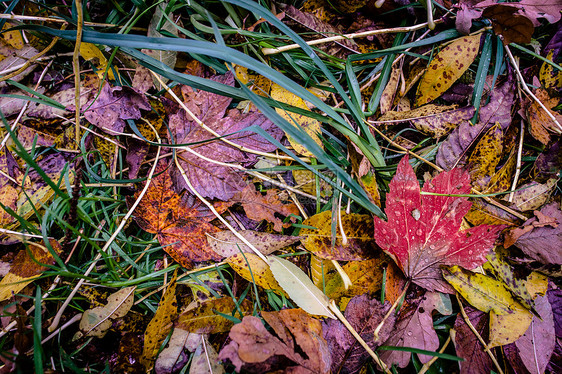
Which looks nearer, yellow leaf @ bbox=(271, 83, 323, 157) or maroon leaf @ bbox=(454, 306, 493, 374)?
maroon leaf @ bbox=(454, 306, 493, 374)

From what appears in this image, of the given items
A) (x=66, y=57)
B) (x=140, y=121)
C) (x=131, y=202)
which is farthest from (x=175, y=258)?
(x=66, y=57)

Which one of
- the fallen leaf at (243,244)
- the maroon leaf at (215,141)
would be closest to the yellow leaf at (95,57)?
the maroon leaf at (215,141)

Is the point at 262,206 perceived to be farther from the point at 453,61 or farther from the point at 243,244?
the point at 453,61

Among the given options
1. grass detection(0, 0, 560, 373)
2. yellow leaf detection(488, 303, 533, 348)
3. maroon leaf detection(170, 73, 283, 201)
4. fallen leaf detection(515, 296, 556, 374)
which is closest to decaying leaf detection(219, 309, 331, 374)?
grass detection(0, 0, 560, 373)

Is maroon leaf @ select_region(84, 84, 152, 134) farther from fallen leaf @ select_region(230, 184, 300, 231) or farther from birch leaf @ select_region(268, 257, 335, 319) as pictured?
birch leaf @ select_region(268, 257, 335, 319)

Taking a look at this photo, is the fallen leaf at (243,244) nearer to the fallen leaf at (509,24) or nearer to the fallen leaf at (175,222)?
the fallen leaf at (175,222)

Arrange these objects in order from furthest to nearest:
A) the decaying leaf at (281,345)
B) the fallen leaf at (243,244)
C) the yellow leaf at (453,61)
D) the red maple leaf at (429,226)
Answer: the yellow leaf at (453,61) < the fallen leaf at (243,244) < the red maple leaf at (429,226) < the decaying leaf at (281,345)
